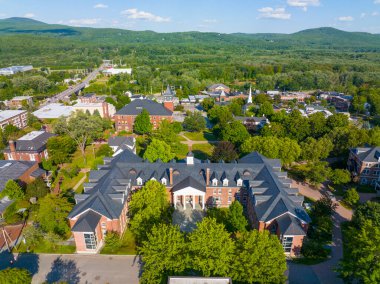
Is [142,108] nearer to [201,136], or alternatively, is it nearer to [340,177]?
[201,136]

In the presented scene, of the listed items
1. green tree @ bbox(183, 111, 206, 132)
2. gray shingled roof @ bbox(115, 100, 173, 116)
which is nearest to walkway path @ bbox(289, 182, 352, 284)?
green tree @ bbox(183, 111, 206, 132)

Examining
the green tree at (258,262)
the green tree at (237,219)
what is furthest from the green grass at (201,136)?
the green tree at (258,262)

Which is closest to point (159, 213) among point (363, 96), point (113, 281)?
point (113, 281)

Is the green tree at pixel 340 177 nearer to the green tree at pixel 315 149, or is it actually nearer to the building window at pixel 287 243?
the green tree at pixel 315 149

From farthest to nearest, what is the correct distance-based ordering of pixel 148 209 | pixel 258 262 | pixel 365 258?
pixel 148 209
pixel 258 262
pixel 365 258

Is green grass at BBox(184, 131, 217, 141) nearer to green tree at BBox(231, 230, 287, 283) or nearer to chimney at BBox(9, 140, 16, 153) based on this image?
chimney at BBox(9, 140, 16, 153)

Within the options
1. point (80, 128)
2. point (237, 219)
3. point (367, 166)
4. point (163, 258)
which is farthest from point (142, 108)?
point (163, 258)

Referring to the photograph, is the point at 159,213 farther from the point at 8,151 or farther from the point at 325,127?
the point at 325,127
